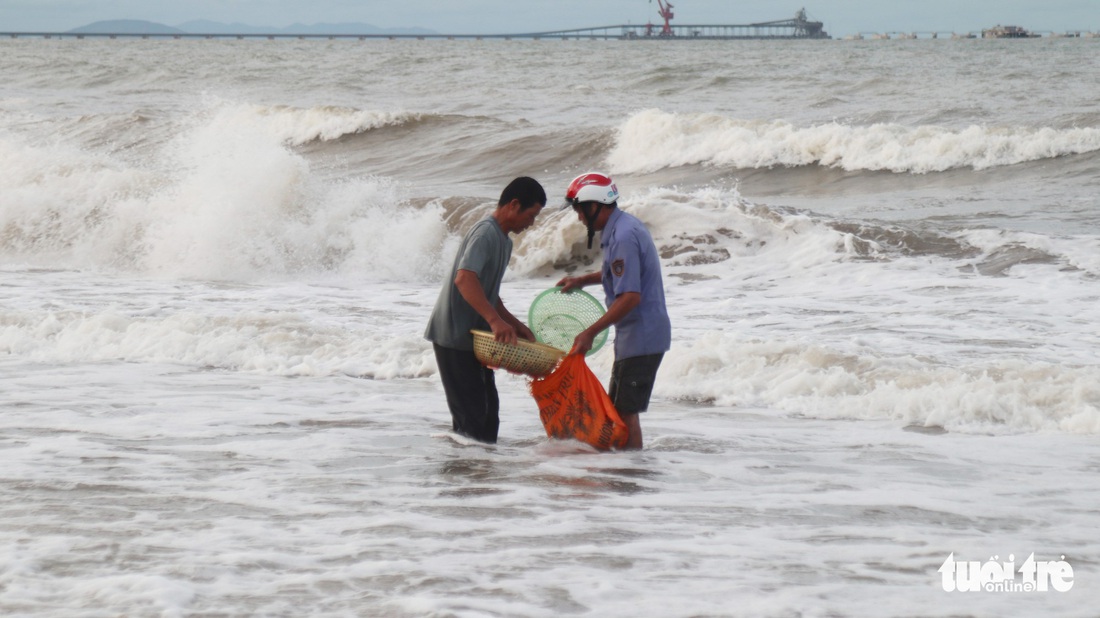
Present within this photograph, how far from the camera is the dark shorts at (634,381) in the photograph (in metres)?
5.58

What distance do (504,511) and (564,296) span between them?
4.47 ft

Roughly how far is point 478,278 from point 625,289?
27.2 inches

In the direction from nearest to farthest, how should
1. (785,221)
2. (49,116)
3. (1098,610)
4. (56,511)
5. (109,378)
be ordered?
(1098,610) < (56,511) < (109,378) < (785,221) < (49,116)

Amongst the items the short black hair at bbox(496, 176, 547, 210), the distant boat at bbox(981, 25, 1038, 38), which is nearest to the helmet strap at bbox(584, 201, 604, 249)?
the short black hair at bbox(496, 176, 547, 210)

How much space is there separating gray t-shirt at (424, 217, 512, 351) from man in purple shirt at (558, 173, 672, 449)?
0.38 m

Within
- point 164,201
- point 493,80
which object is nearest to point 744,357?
point 164,201

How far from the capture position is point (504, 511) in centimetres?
Result: 493

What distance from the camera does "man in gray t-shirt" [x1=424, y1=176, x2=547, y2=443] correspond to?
534 cm

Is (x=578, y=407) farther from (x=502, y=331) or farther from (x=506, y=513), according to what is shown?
(x=506, y=513)

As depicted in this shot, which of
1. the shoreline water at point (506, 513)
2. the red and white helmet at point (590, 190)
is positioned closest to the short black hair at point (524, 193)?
the red and white helmet at point (590, 190)

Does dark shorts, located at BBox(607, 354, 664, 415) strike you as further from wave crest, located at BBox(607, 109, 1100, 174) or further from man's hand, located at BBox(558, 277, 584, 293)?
wave crest, located at BBox(607, 109, 1100, 174)

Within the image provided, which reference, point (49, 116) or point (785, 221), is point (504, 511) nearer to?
point (785, 221)

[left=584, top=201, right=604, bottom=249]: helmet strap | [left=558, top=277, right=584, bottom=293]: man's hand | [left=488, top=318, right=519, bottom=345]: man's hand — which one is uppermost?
[left=584, top=201, right=604, bottom=249]: helmet strap

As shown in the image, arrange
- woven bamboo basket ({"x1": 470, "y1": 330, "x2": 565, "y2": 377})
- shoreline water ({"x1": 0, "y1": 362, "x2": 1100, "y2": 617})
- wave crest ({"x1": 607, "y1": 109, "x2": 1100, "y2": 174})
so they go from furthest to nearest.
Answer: wave crest ({"x1": 607, "y1": 109, "x2": 1100, "y2": 174})
woven bamboo basket ({"x1": 470, "y1": 330, "x2": 565, "y2": 377})
shoreline water ({"x1": 0, "y1": 362, "x2": 1100, "y2": 617})
